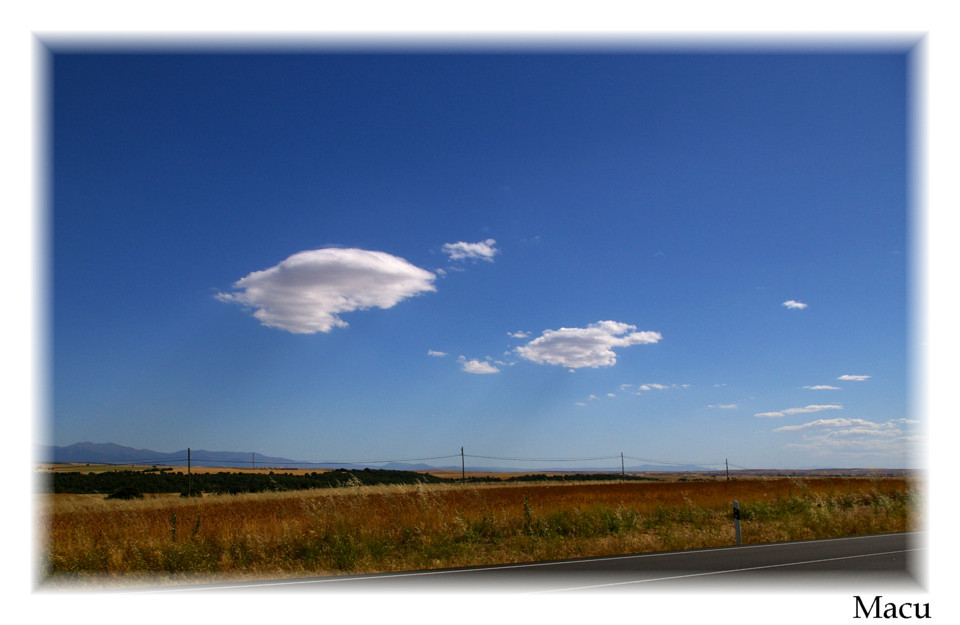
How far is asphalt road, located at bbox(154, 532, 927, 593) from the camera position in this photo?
9.75 meters

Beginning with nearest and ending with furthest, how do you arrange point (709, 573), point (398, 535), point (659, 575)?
point (659, 575), point (709, 573), point (398, 535)

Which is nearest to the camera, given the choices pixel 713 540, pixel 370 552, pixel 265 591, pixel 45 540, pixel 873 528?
pixel 265 591

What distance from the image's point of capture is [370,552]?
14.3 m

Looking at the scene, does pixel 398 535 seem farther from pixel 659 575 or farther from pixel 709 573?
pixel 709 573

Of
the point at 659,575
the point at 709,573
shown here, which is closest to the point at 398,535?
the point at 659,575

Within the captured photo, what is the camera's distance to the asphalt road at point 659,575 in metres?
9.75

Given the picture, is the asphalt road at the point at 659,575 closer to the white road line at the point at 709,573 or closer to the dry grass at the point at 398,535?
the white road line at the point at 709,573

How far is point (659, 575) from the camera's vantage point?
419 inches

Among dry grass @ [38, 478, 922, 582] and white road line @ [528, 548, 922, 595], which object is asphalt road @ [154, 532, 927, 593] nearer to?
white road line @ [528, 548, 922, 595]

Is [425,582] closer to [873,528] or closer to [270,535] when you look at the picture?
[270,535]

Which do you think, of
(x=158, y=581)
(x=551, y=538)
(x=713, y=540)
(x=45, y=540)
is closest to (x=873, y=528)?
(x=713, y=540)

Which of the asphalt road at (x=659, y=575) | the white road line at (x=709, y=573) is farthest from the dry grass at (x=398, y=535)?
the white road line at (x=709, y=573)
